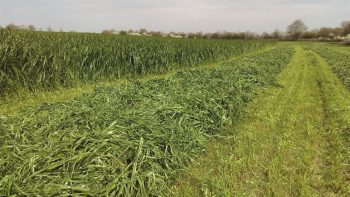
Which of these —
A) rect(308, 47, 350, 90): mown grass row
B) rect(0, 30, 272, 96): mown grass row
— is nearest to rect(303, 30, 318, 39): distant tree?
rect(308, 47, 350, 90): mown grass row

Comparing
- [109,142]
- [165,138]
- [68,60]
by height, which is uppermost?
[68,60]

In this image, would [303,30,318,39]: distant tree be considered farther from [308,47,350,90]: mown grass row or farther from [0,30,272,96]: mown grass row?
[0,30,272,96]: mown grass row

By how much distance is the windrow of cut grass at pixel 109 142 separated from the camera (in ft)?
11.4

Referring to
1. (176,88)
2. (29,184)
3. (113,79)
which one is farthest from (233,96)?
(113,79)

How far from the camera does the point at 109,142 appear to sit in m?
4.19

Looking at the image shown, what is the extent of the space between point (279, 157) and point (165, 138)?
1741mm

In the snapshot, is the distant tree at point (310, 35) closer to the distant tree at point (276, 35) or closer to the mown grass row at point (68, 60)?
the distant tree at point (276, 35)

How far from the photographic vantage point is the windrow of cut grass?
3.49m

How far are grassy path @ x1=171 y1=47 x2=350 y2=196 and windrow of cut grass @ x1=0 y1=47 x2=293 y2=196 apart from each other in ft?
1.15

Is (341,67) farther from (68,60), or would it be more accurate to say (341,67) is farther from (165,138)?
(165,138)

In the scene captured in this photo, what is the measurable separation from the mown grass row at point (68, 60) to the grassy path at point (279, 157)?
20.1ft

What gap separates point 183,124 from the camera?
18.0 feet

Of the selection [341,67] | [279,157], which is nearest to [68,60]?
[279,157]

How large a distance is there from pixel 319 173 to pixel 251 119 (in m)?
2.71
